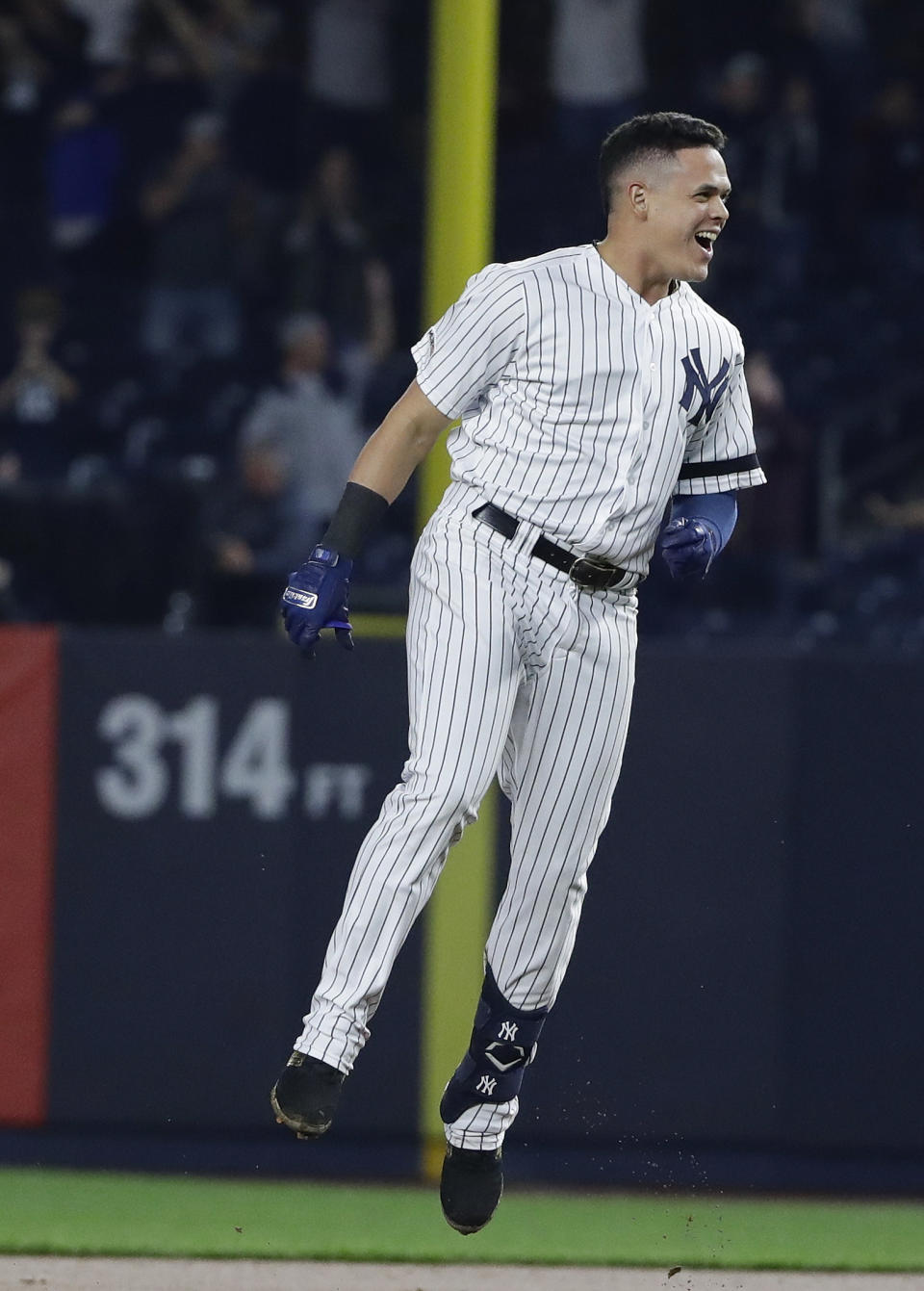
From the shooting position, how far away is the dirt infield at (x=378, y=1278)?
468 centimetres

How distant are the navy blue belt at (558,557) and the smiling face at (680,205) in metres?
0.56

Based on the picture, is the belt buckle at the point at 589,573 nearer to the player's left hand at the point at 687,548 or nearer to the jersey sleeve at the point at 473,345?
the player's left hand at the point at 687,548

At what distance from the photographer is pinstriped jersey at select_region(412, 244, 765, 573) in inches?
157

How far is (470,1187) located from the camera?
4254 mm

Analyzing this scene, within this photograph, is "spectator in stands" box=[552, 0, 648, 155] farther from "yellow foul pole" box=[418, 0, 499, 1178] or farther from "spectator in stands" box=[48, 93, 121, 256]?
"yellow foul pole" box=[418, 0, 499, 1178]

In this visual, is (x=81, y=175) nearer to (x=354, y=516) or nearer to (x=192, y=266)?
(x=192, y=266)

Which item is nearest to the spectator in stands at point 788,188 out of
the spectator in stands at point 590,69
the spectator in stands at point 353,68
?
the spectator in stands at point 590,69

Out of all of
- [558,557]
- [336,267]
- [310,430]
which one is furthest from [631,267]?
[336,267]

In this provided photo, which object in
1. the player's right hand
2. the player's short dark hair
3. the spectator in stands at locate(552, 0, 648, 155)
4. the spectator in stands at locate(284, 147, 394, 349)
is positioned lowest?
the player's right hand

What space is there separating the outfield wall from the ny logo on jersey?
1869mm

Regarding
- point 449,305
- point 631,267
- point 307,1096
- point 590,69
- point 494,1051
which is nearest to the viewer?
point 307,1096

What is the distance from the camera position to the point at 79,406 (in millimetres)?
9594

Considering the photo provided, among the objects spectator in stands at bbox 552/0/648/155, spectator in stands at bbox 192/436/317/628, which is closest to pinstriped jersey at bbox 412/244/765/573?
spectator in stands at bbox 192/436/317/628

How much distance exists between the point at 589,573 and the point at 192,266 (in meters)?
6.17
